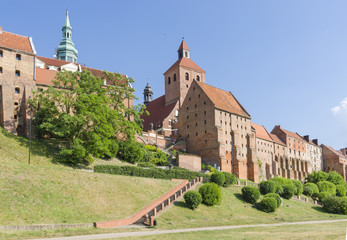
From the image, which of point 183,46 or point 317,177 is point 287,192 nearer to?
point 317,177

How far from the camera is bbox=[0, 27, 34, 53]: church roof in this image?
4781 centimetres

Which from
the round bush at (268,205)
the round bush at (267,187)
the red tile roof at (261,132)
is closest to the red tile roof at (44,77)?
the round bush at (267,187)

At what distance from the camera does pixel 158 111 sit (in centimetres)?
8231

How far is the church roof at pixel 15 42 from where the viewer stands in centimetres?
4781

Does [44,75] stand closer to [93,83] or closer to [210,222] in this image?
[93,83]

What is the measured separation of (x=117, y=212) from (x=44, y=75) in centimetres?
2977

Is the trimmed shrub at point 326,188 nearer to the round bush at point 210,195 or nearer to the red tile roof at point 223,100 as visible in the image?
the red tile roof at point 223,100

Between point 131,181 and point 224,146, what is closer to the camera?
point 131,181

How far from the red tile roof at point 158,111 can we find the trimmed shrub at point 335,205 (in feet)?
116

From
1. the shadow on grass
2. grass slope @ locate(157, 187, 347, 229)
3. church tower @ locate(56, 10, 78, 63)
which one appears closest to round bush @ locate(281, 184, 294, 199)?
grass slope @ locate(157, 187, 347, 229)

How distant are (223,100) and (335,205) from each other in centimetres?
2771

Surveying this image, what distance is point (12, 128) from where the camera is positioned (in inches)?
1805

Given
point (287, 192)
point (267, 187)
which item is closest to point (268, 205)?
point (267, 187)

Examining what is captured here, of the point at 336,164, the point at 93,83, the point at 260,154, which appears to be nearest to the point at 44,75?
the point at 93,83
